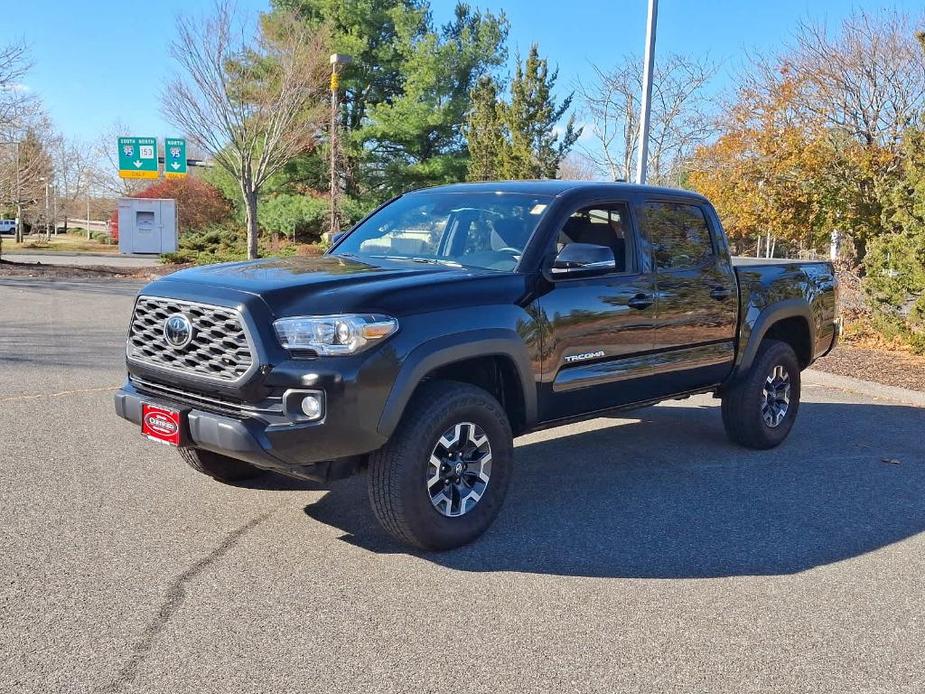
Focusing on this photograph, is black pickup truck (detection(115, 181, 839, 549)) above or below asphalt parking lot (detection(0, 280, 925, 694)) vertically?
above

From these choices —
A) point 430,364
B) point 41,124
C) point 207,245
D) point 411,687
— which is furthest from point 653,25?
point 41,124

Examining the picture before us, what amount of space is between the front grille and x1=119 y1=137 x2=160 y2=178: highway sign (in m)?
35.1

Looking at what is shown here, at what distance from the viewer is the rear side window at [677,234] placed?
224 inches

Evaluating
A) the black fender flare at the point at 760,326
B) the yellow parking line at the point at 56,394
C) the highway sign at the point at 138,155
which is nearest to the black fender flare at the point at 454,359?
the black fender flare at the point at 760,326

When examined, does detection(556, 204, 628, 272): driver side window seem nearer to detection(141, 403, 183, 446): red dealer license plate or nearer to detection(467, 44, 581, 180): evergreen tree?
detection(141, 403, 183, 446): red dealer license plate

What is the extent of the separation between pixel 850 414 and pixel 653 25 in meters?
8.53

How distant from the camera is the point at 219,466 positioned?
207 inches

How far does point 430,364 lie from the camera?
4.17 meters

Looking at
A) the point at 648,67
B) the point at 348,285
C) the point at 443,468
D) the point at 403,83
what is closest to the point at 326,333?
the point at 348,285

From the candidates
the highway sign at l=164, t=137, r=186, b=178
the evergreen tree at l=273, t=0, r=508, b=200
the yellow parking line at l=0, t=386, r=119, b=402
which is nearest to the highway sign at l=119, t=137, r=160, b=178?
the highway sign at l=164, t=137, r=186, b=178

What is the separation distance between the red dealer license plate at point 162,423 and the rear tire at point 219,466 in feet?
2.66

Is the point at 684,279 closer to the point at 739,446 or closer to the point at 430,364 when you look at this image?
the point at 739,446

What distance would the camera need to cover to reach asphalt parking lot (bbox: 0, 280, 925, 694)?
326 centimetres

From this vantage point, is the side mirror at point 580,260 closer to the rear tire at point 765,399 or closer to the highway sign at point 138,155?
the rear tire at point 765,399
